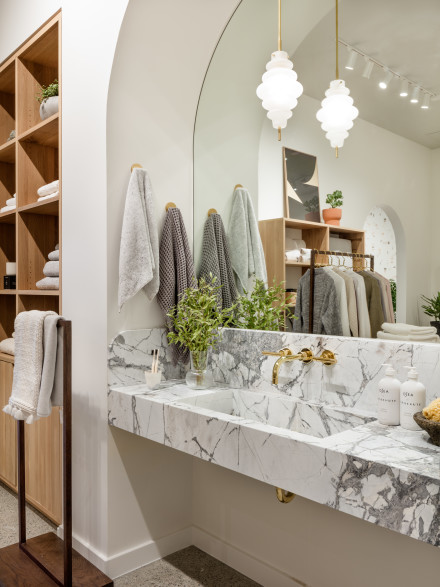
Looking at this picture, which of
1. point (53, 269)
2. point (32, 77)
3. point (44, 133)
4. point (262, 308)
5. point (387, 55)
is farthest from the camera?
point (32, 77)

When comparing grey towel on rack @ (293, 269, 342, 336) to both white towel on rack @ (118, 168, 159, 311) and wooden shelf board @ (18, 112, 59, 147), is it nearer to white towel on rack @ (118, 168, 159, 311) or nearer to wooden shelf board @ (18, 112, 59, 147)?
white towel on rack @ (118, 168, 159, 311)

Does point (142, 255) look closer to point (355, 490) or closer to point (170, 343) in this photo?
point (170, 343)

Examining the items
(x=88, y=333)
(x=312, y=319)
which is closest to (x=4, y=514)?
(x=88, y=333)

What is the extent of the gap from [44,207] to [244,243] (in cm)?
113

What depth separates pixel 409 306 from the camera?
5.57ft

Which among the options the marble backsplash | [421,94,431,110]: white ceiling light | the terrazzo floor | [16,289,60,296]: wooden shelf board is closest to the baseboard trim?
the terrazzo floor

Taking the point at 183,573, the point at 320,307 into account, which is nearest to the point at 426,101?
the point at 320,307

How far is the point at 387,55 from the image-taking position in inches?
70.0

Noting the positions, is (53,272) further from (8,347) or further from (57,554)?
(57,554)

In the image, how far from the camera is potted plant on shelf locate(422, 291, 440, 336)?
A: 1624mm

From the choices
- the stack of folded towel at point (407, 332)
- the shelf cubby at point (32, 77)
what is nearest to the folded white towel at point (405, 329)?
the stack of folded towel at point (407, 332)

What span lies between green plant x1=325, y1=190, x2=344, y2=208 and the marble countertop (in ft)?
2.46

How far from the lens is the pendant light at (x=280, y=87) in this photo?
204 cm

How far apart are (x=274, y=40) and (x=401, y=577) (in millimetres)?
2079
